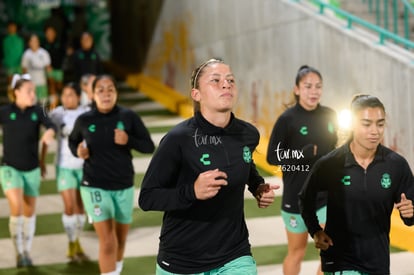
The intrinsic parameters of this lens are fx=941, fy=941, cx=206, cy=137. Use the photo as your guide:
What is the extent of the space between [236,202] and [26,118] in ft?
17.6

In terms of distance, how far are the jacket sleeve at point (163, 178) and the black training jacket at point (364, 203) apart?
106 centimetres

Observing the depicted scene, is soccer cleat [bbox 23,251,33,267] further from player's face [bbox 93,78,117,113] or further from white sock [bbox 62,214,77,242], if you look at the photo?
player's face [bbox 93,78,117,113]

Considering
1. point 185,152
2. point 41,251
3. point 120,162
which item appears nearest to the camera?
point 185,152

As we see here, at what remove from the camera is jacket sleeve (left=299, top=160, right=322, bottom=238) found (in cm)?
630

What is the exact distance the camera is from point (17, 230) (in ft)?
35.0

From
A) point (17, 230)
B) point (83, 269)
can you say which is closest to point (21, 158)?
point (17, 230)

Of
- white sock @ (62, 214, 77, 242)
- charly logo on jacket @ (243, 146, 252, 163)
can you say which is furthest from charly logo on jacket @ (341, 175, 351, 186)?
white sock @ (62, 214, 77, 242)

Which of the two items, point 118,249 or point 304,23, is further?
point 304,23

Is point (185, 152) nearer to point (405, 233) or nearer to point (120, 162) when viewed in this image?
point (120, 162)

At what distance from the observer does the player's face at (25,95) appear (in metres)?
10.6

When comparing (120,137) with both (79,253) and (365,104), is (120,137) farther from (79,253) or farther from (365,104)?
(365,104)

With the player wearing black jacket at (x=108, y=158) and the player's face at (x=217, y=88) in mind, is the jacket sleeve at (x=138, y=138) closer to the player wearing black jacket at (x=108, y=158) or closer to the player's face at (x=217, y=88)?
the player wearing black jacket at (x=108, y=158)

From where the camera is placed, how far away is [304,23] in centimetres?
1409

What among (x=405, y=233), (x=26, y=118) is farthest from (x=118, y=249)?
(x=405, y=233)
